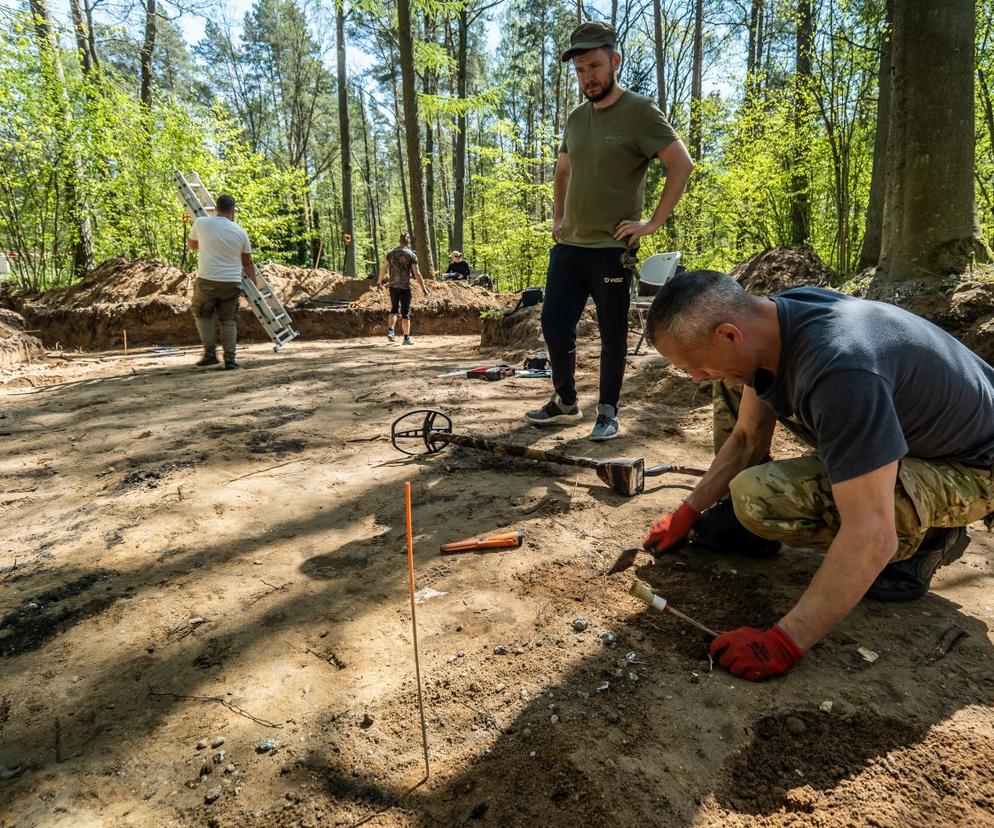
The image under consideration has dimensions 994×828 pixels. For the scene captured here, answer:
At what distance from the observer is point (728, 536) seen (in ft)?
7.38

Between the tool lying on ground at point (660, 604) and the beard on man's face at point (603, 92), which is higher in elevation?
the beard on man's face at point (603, 92)

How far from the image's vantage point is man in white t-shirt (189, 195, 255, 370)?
6.82m

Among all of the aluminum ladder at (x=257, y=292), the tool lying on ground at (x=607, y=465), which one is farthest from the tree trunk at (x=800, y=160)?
the aluminum ladder at (x=257, y=292)

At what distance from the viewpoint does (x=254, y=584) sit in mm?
2172

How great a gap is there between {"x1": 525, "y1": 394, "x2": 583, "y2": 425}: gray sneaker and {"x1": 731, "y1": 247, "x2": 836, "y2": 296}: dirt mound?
11.4 feet

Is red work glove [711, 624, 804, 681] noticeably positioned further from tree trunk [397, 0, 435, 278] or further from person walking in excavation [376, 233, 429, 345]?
tree trunk [397, 0, 435, 278]

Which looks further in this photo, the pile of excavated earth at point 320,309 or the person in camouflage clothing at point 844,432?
the pile of excavated earth at point 320,309

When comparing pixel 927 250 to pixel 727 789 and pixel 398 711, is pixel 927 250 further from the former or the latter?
pixel 398 711

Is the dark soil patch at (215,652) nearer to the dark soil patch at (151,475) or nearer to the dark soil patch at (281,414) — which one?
the dark soil patch at (151,475)

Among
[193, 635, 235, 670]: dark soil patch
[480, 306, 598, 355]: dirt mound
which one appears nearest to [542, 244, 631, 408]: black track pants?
[193, 635, 235, 670]: dark soil patch

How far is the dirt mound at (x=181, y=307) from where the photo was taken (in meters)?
10.6

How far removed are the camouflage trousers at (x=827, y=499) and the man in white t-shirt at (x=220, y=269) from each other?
6.75 meters

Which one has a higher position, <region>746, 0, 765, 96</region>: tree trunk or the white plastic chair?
<region>746, 0, 765, 96</region>: tree trunk

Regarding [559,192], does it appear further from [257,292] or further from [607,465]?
[257,292]
